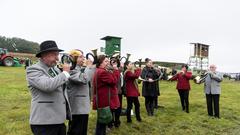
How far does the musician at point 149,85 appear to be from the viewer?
11812 mm

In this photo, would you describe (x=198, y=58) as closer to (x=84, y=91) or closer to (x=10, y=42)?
(x=84, y=91)

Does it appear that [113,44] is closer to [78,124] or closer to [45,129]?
[78,124]

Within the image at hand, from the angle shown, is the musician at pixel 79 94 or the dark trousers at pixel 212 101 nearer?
the musician at pixel 79 94

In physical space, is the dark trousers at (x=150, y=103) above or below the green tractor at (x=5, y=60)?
below

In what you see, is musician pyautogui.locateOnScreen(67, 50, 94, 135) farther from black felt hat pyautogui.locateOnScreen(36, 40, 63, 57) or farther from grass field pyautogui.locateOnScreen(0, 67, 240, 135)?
grass field pyautogui.locateOnScreen(0, 67, 240, 135)

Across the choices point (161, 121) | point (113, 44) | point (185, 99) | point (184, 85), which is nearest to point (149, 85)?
point (161, 121)

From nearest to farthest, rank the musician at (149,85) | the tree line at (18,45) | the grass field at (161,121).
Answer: the grass field at (161,121) → the musician at (149,85) → the tree line at (18,45)

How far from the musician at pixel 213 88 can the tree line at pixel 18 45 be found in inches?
2367

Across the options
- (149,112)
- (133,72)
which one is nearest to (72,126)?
(133,72)

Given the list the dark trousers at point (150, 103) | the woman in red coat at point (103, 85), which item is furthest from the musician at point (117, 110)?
the dark trousers at point (150, 103)

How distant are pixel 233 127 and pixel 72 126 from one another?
6.52m

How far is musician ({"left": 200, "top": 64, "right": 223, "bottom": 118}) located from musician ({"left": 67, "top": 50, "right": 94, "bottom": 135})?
22.2ft

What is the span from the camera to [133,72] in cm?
1063

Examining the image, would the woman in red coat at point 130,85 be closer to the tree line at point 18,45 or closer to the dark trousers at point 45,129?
the dark trousers at point 45,129
